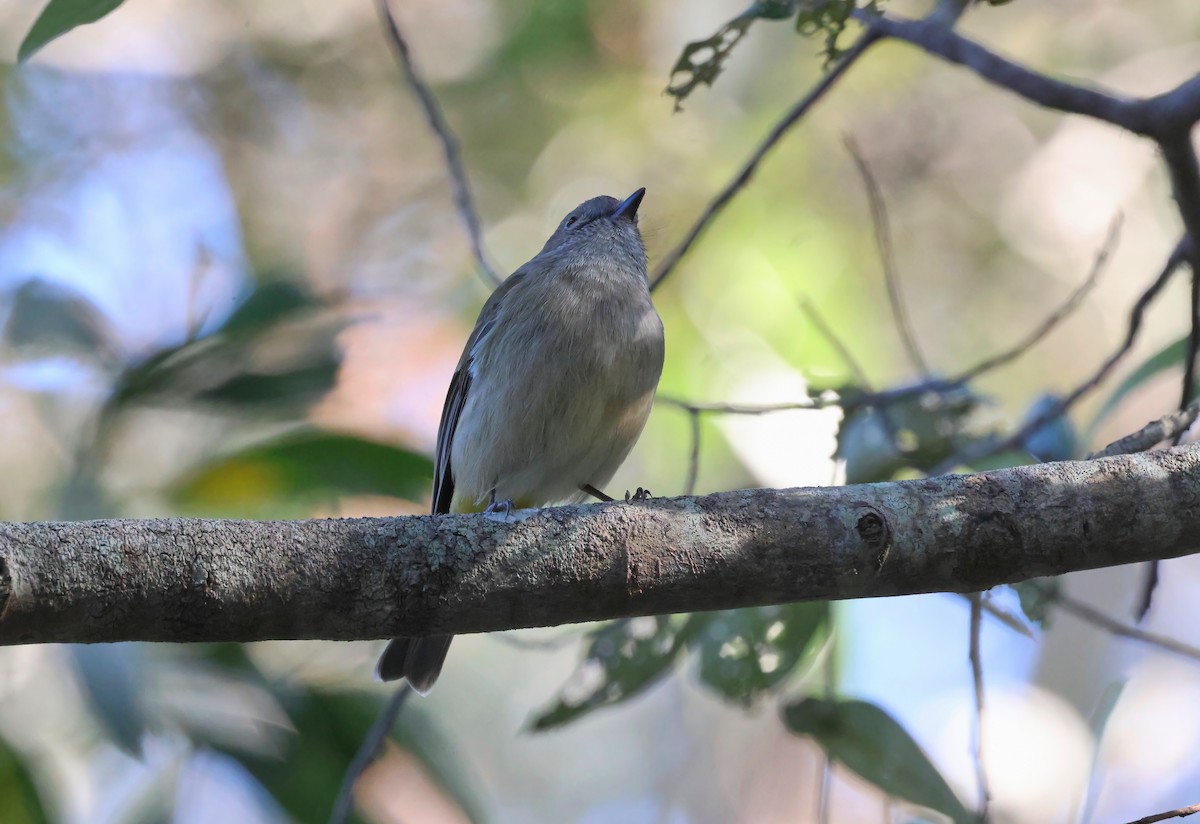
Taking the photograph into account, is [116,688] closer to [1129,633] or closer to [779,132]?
[779,132]

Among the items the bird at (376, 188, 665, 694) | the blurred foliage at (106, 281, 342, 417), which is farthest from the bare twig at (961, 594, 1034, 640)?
the blurred foliage at (106, 281, 342, 417)

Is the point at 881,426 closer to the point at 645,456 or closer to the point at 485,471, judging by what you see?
the point at 485,471

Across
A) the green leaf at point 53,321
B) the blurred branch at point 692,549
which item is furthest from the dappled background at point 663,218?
the blurred branch at point 692,549

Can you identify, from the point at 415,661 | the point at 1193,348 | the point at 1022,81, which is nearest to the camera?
the point at 1022,81

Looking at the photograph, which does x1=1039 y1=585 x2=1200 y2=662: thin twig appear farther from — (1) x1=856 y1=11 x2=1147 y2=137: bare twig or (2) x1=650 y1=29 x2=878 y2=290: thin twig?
(2) x1=650 y1=29 x2=878 y2=290: thin twig

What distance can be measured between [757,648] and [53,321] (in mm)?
3543

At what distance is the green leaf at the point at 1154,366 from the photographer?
12.9 feet

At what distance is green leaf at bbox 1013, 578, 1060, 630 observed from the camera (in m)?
3.66

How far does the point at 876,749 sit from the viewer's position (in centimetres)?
353

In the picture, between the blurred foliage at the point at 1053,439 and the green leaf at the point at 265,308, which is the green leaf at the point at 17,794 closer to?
the green leaf at the point at 265,308

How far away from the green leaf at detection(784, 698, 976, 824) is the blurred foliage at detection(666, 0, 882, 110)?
6.72ft

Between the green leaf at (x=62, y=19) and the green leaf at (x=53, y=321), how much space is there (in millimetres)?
2354

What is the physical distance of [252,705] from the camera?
185 inches

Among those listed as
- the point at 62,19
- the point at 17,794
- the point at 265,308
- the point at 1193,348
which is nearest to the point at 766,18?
the point at 1193,348
